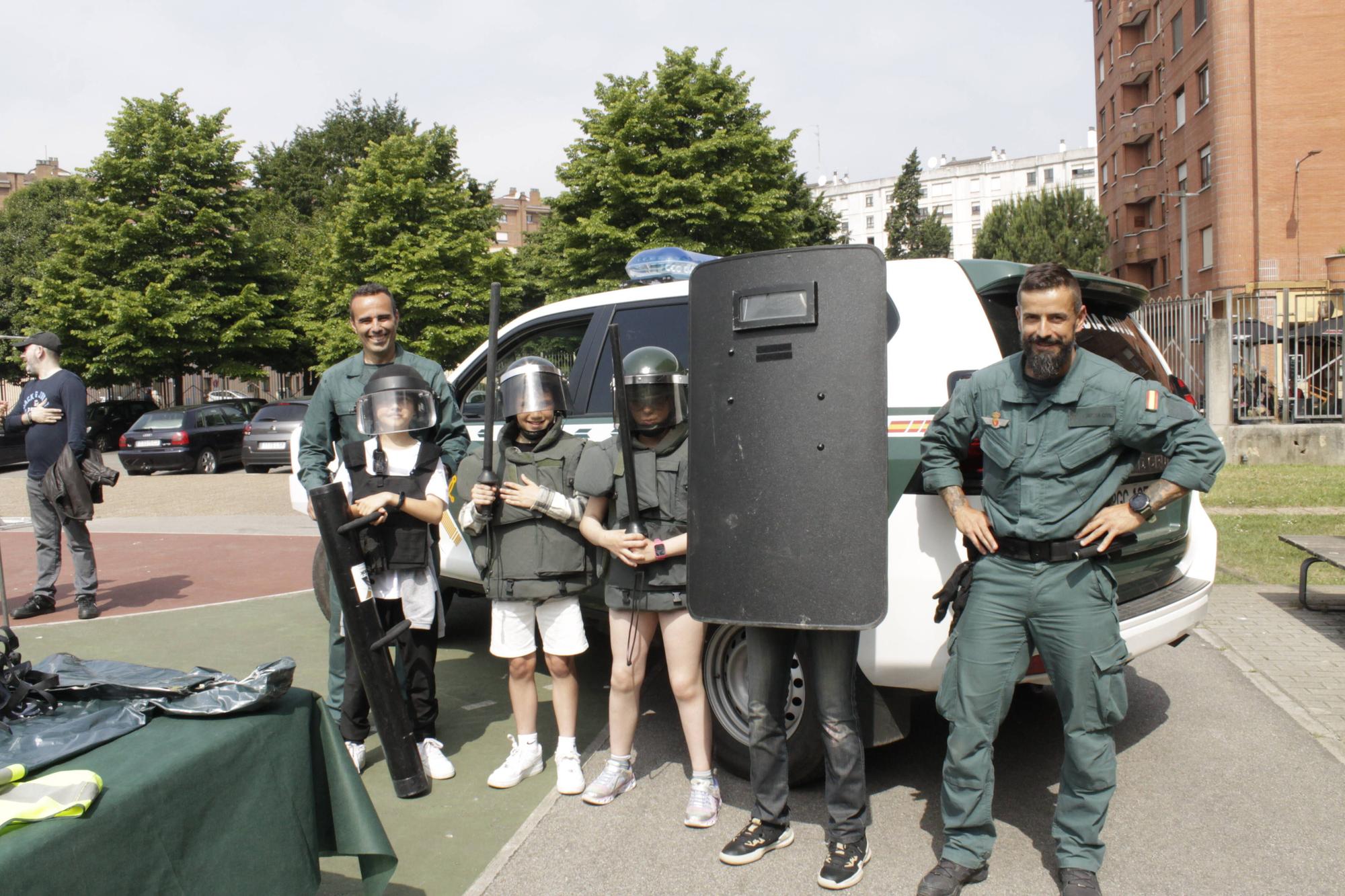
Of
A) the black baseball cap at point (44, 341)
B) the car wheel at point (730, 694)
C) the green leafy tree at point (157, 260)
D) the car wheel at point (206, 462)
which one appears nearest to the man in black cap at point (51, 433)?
the black baseball cap at point (44, 341)

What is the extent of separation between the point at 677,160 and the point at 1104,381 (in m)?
24.7

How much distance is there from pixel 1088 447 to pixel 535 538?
204 centimetres

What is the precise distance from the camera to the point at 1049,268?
323 cm

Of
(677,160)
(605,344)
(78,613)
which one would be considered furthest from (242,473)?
(605,344)

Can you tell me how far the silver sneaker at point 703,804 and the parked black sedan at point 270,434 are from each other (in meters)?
18.8

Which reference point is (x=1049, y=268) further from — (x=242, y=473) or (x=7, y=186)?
(x=7, y=186)

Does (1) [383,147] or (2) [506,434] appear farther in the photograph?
(1) [383,147]

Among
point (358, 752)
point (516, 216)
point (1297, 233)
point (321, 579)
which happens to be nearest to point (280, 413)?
point (321, 579)

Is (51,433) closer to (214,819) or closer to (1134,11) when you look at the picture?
(214,819)

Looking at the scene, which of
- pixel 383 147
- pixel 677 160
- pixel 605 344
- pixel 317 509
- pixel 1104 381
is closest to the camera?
pixel 1104 381

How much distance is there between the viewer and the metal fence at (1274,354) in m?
15.3

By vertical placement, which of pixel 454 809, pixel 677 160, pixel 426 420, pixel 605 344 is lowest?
pixel 454 809

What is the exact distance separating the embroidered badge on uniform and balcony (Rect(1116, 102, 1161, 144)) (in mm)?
46828

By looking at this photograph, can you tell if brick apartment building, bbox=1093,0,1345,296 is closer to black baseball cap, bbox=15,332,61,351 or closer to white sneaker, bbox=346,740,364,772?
black baseball cap, bbox=15,332,61,351
